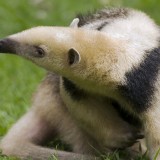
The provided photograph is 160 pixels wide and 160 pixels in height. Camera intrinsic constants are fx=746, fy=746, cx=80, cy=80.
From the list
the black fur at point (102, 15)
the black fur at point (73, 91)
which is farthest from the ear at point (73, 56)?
the black fur at point (102, 15)

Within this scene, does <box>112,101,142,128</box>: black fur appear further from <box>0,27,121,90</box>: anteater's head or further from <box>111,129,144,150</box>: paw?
<box>0,27,121,90</box>: anteater's head

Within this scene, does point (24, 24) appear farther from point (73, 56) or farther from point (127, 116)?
point (73, 56)

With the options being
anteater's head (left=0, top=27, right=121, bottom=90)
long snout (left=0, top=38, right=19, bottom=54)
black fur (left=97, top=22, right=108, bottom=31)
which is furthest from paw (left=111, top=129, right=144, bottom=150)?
long snout (left=0, top=38, right=19, bottom=54)

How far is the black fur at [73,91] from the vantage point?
284 inches

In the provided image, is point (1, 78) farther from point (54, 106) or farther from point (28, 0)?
point (28, 0)

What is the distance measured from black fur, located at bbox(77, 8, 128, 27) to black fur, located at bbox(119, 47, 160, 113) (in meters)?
0.98

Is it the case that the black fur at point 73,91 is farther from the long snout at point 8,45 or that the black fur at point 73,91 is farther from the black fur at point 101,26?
the long snout at point 8,45

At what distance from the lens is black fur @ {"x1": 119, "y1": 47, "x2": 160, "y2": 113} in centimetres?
687

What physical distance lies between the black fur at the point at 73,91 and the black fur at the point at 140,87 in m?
0.49

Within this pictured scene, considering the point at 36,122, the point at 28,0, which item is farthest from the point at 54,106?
the point at 28,0

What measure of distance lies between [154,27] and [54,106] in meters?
1.41

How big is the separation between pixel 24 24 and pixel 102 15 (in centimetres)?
588

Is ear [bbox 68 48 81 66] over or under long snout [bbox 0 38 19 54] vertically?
over

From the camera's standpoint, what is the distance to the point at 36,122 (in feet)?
27.4
